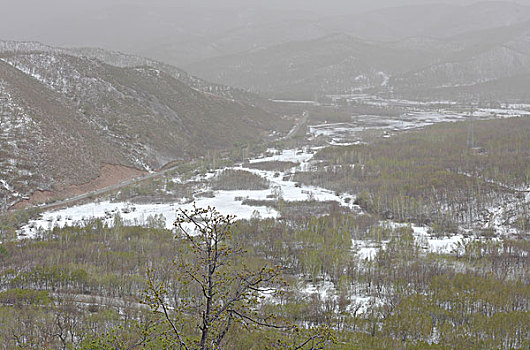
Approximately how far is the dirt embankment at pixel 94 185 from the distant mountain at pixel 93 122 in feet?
1.67

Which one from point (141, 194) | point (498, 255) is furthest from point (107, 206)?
point (498, 255)

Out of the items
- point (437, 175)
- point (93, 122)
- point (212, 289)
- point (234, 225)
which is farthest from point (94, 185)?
point (212, 289)

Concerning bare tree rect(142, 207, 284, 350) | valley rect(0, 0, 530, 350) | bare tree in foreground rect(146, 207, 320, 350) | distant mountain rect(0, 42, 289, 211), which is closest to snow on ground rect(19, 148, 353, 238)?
valley rect(0, 0, 530, 350)

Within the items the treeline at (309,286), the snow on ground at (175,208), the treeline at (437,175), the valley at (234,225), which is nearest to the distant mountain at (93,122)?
the valley at (234,225)

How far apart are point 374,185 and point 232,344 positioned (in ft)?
137

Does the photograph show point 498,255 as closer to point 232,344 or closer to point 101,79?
point 232,344

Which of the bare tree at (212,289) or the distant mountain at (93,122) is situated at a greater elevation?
the distant mountain at (93,122)

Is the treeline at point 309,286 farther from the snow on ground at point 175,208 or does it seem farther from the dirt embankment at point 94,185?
the dirt embankment at point 94,185

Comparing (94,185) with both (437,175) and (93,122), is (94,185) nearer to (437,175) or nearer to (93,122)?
(93,122)

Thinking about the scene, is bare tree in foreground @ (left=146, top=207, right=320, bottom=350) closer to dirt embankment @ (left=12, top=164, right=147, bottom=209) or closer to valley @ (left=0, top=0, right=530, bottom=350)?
valley @ (left=0, top=0, right=530, bottom=350)

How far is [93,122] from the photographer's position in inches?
3339

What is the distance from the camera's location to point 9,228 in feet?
152

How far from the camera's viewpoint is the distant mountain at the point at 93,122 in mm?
64875

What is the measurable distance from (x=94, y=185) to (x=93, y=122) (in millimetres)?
21510
